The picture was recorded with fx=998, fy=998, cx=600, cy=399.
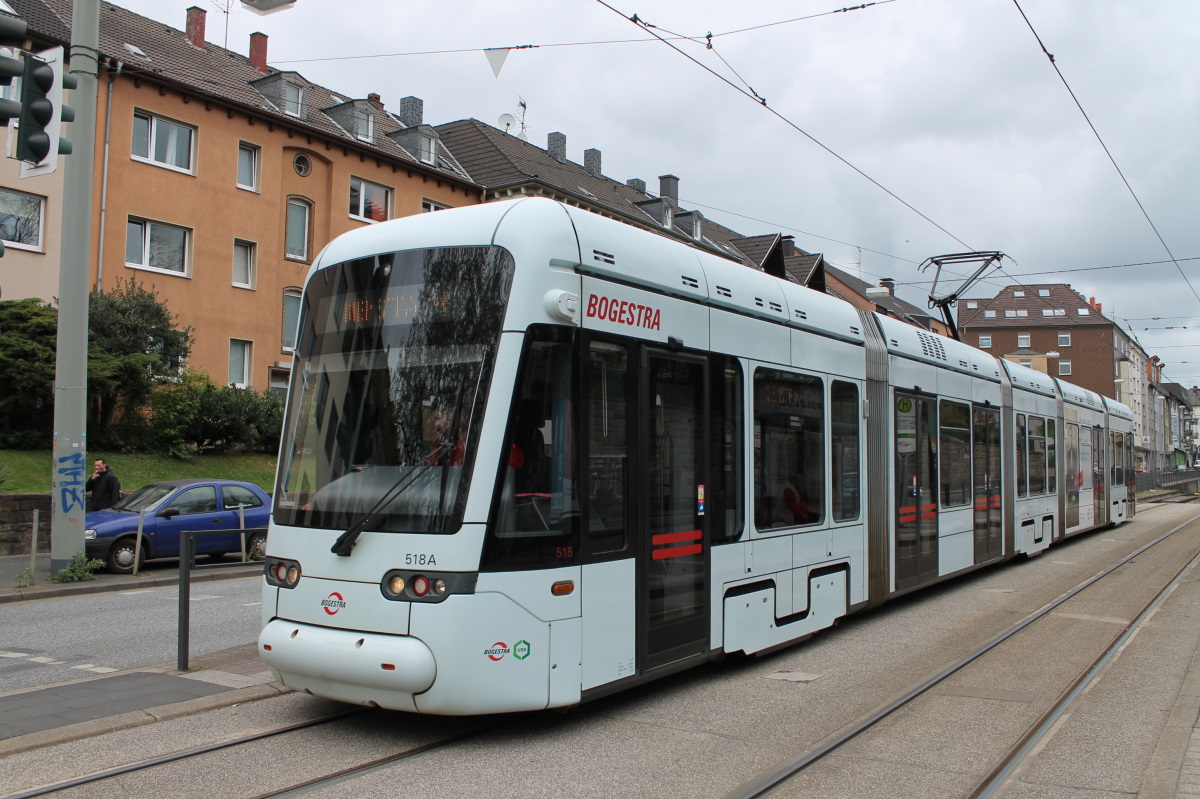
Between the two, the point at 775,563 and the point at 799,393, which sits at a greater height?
the point at 799,393

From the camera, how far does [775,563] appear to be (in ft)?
25.9

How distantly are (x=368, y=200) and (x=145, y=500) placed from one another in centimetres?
1877

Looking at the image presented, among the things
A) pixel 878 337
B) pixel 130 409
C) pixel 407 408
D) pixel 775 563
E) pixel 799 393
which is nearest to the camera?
pixel 407 408

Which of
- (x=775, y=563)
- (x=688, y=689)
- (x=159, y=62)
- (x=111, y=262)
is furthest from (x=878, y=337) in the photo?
(x=159, y=62)

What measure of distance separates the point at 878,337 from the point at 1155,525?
1936 centimetres

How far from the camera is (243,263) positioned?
1152 inches

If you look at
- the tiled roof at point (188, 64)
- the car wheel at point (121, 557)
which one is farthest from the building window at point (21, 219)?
the car wheel at point (121, 557)

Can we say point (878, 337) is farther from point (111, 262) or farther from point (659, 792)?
point (111, 262)

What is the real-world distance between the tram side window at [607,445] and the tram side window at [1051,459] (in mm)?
12908

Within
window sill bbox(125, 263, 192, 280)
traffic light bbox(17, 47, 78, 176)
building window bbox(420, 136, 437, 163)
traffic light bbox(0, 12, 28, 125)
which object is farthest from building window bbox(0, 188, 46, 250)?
traffic light bbox(0, 12, 28, 125)

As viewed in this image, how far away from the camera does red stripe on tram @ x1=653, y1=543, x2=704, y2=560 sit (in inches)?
256

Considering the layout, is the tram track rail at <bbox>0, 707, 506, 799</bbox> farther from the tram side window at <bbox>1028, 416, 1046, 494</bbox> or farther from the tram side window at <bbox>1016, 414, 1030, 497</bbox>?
the tram side window at <bbox>1028, 416, 1046, 494</bbox>

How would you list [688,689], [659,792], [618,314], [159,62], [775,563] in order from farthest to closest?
1. [159,62]
2. [775,563]
3. [688,689]
4. [618,314]
5. [659,792]

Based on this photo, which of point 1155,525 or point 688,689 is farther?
point 1155,525
